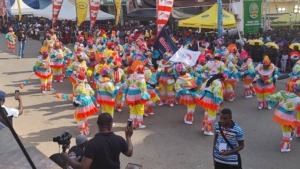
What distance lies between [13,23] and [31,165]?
132 ft

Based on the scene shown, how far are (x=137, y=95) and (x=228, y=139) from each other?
4550 mm

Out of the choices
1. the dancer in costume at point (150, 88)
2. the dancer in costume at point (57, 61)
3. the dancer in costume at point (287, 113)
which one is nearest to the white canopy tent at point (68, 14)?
the dancer in costume at point (57, 61)

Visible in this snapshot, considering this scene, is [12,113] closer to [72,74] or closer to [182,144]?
[182,144]

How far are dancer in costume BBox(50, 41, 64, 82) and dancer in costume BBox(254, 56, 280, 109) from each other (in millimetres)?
7664

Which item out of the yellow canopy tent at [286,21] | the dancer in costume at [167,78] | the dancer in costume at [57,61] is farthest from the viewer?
the yellow canopy tent at [286,21]

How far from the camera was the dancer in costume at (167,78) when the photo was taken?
11.4 metres

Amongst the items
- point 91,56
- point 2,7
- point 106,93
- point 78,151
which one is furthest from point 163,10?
point 2,7

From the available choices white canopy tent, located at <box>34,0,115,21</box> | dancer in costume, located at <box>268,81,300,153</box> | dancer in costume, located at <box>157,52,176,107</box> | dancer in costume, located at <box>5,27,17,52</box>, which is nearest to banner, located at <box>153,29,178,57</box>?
dancer in costume, located at <box>157,52,176,107</box>

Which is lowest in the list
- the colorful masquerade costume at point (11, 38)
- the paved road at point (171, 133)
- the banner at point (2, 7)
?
the paved road at point (171, 133)

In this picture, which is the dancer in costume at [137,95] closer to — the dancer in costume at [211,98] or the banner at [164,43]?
the banner at [164,43]

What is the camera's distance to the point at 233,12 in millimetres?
17797

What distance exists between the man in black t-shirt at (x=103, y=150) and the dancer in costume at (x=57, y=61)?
11.0m

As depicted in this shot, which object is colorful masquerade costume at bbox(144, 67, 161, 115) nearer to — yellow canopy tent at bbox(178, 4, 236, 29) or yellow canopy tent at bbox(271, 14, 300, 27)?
yellow canopy tent at bbox(178, 4, 236, 29)

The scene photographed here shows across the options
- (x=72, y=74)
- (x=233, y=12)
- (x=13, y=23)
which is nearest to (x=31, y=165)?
(x=72, y=74)
